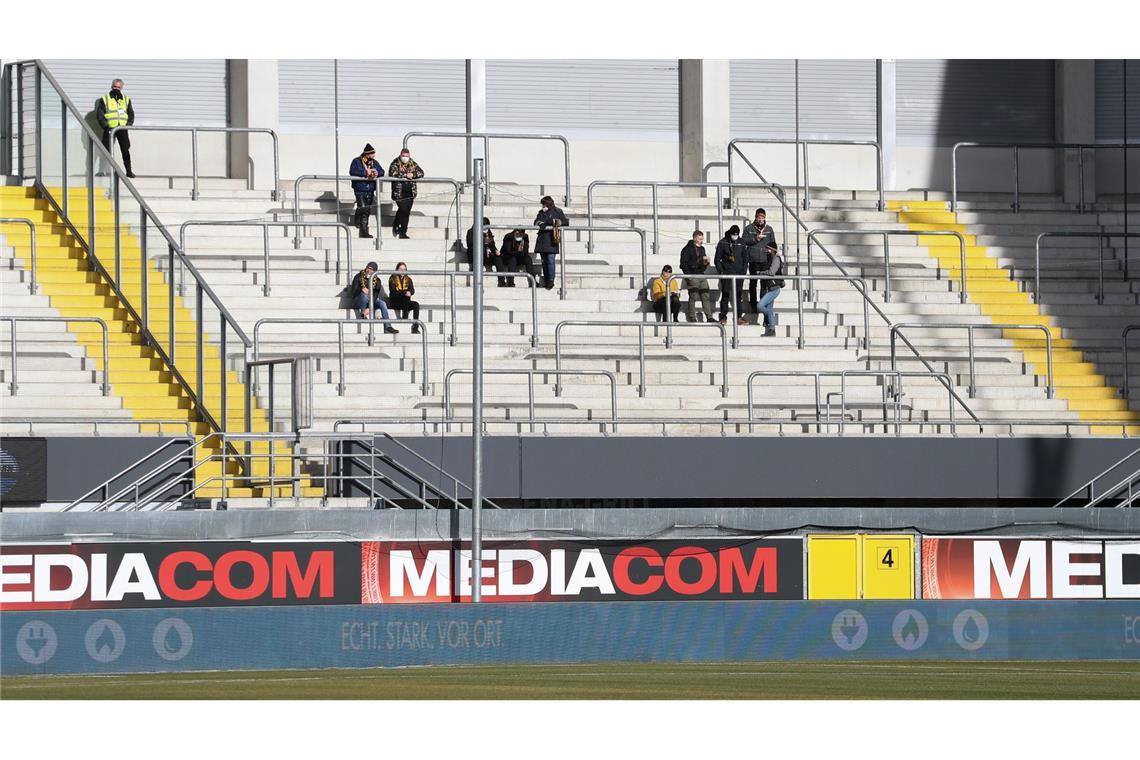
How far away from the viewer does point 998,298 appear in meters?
29.8

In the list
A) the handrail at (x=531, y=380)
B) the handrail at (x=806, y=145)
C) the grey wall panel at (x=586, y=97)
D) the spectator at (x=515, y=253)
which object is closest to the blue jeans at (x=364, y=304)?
the handrail at (x=531, y=380)

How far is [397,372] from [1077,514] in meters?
8.56

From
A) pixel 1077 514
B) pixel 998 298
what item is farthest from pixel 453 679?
pixel 998 298

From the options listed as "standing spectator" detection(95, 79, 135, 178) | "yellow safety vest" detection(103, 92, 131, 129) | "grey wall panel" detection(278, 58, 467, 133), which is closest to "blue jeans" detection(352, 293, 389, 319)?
"standing spectator" detection(95, 79, 135, 178)

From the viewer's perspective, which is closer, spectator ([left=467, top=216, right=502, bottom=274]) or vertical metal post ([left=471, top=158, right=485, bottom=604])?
vertical metal post ([left=471, top=158, right=485, bottom=604])

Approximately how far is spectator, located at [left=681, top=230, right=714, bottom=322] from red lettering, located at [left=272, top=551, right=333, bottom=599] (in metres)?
7.70

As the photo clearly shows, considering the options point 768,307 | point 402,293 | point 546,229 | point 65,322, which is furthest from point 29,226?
point 768,307

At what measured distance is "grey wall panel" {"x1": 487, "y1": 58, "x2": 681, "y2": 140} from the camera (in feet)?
109

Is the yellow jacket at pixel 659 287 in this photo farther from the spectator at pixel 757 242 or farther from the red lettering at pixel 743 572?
the red lettering at pixel 743 572

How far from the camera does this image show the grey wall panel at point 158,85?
1234 inches

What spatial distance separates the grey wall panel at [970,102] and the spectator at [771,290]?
8106 millimetres

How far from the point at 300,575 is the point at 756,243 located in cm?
874

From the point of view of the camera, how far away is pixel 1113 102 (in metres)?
34.7

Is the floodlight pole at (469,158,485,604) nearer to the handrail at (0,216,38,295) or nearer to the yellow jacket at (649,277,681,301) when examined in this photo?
the yellow jacket at (649,277,681,301)
